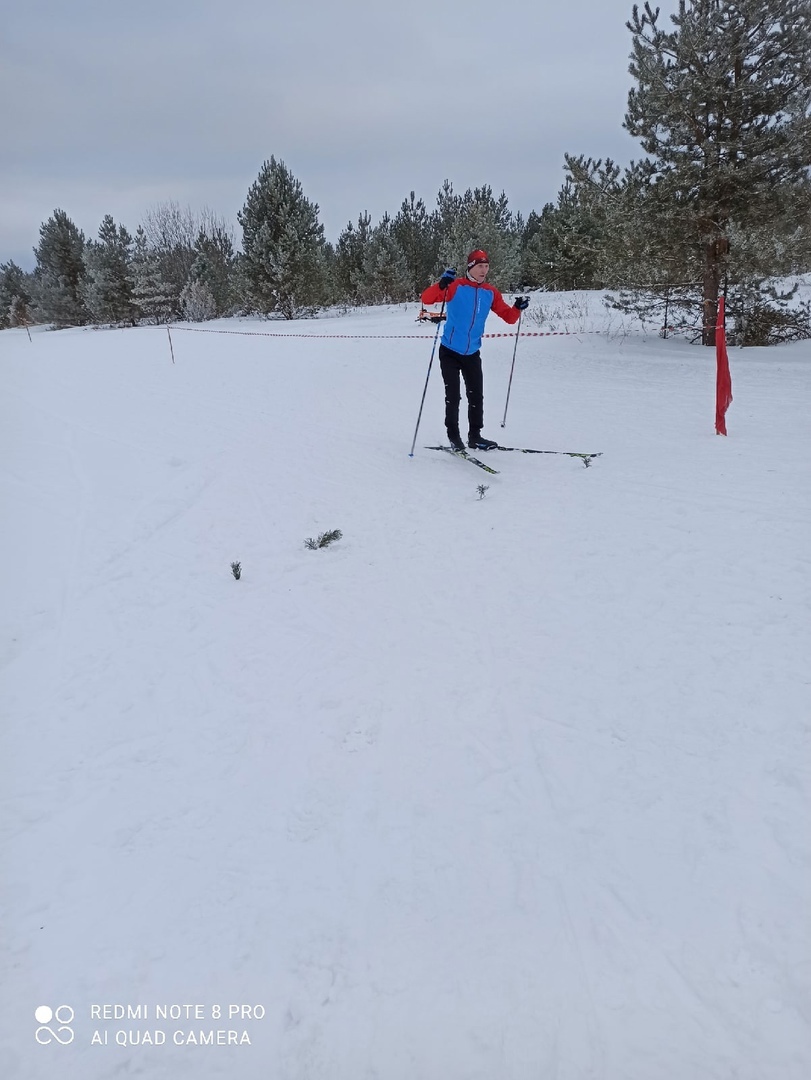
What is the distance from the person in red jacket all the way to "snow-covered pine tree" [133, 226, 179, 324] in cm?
3037

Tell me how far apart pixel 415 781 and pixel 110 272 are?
37919 mm

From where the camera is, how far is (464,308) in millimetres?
6355

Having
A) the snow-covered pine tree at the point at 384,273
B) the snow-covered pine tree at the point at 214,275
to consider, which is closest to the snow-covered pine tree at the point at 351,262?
the snow-covered pine tree at the point at 384,273

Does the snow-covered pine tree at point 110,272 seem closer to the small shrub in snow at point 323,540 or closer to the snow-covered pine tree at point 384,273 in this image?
the snow-covered pine tree at point 384,273

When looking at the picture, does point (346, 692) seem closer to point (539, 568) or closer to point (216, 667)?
point (216, 667)

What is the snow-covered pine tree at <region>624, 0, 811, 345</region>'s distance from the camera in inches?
399

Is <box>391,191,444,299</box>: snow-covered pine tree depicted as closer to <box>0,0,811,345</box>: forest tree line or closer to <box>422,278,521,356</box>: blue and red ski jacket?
<box>0,0,811,345</box>: forest tree line

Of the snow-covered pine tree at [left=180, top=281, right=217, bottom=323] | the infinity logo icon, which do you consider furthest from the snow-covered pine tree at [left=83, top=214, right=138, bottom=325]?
the infinity logo icon

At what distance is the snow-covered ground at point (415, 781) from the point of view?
1815 millimetres

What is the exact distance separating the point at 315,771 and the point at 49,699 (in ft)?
5.36

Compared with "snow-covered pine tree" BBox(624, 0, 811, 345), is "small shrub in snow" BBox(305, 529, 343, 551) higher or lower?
lower

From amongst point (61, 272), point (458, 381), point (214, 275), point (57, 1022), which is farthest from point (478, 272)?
point (61, 272)

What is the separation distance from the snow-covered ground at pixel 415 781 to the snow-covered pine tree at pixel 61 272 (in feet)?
127

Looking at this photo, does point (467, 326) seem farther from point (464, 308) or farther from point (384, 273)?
point (384, 273)
